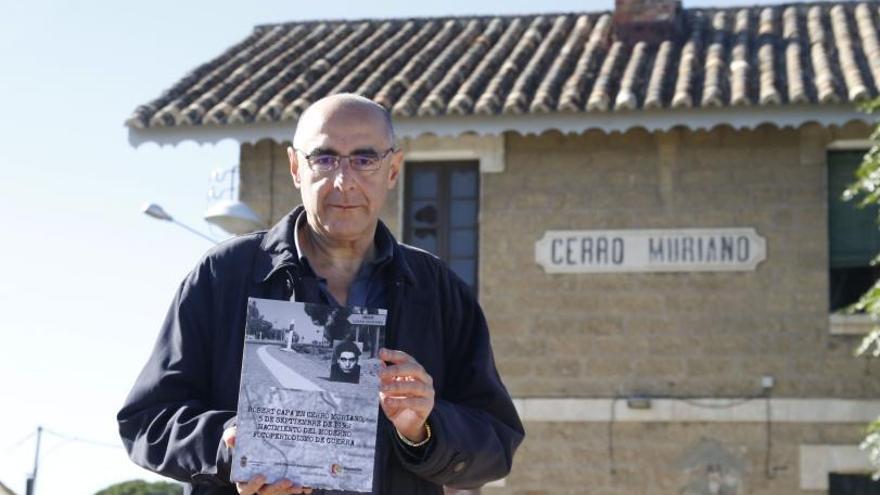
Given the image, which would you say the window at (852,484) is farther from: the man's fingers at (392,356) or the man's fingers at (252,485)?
the man's fingers at (252,485)

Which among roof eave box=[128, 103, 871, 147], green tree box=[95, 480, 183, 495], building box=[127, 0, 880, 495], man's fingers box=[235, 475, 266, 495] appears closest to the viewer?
man's fingers box=[235, 475, 266, 495]

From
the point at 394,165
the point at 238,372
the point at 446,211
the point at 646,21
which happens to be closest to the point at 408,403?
the point at 238,372

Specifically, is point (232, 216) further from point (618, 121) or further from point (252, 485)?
point (252, 485)

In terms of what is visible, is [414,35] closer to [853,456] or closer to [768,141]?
[768,141]

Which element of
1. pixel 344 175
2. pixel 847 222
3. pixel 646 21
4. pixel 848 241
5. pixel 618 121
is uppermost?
pixel 646 21

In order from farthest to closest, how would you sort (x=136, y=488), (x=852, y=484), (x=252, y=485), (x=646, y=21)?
(x=136, y=488) → (x=646, y=21) → (x=852, y=484) → (x=252, y=485)

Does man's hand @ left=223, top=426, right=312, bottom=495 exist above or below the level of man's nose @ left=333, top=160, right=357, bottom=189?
below

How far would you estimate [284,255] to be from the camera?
4.09 meters

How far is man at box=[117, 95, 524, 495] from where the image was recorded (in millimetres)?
3920

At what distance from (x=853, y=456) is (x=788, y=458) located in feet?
1.72

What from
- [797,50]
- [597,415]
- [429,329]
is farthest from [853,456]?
[429,329]

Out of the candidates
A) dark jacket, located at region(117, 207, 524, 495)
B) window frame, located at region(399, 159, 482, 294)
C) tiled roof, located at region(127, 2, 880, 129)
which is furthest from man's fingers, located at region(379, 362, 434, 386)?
window frame, located at region(399, 159, 482, 294)

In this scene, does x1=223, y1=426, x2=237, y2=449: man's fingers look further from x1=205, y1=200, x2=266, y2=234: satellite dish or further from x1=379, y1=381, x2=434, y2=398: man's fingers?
x1=205, y1=200, x2=266, y2=234: satellite dish

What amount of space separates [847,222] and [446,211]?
346 cm
